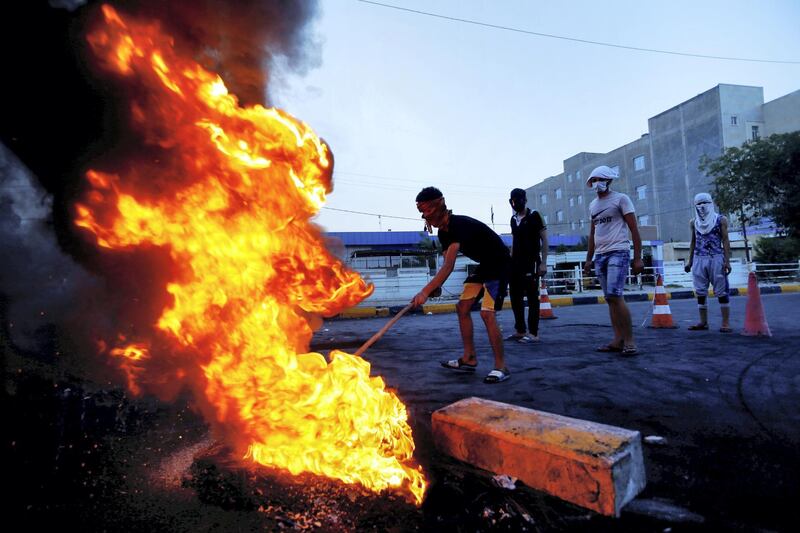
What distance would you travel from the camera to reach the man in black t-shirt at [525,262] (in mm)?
5949

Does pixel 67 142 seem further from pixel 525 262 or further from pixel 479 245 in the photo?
pixel 525 262

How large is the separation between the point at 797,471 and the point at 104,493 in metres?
3.16

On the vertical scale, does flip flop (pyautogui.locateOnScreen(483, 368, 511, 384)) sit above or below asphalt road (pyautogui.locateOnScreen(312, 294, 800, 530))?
above

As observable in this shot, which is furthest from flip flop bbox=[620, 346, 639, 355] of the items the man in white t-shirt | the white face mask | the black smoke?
the black smoke

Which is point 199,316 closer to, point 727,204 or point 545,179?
point 727,204

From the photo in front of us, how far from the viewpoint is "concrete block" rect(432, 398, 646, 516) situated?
1729 millimetres

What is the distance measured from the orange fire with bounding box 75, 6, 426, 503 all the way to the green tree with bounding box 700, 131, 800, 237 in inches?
1047

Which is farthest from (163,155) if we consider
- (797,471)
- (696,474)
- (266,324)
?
(797,471)

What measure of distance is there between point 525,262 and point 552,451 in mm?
4391

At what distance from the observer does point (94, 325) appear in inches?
232

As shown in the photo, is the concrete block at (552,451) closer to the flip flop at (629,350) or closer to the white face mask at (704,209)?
the flip flop at (629,350)

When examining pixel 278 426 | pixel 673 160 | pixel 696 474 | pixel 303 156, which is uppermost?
pixel 673 160

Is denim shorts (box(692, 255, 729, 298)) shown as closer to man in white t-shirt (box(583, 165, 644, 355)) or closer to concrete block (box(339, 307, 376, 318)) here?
man in white t-shirt (box(583, 165, 644, 355))

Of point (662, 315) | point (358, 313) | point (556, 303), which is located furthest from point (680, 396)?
point (556, 303)
